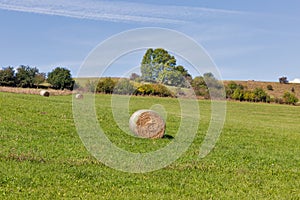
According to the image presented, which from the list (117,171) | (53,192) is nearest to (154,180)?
(117,171)

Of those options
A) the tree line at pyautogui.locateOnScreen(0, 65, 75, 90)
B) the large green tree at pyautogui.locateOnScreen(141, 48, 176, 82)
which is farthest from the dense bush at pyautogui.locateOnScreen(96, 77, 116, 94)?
the tree line at pyautogui.locateOnScreen(0, 65, 75, 90)

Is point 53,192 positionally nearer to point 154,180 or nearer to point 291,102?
point 154,180

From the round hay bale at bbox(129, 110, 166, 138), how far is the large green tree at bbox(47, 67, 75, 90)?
89818 mm

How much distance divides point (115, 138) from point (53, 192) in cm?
977

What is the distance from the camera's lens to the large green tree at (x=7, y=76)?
352ft

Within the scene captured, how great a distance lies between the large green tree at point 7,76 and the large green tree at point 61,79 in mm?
10819

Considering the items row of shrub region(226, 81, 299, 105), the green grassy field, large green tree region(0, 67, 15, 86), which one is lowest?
the green grassy field

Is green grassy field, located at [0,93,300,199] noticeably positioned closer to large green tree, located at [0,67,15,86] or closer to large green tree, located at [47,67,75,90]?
large green tree, located at [47,67,75,90]

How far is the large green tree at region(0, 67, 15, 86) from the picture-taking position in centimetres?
10738

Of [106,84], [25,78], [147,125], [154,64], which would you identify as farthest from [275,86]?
[154,64]

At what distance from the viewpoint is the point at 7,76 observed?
108188mm

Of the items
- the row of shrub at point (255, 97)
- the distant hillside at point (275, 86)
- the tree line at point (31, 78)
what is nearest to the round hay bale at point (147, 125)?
the row of shrub at point (255, 97)

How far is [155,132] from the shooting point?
67.4 ft

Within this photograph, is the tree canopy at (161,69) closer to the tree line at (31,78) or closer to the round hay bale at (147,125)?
the round hay bale at (147,125)
